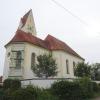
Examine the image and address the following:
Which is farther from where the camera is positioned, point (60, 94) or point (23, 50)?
point (23, 50)

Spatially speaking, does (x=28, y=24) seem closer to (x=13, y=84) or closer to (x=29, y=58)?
(x=29, y=58)

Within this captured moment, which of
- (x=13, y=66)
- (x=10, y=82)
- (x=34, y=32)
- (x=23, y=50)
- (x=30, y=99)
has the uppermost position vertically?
(x=34, y=32)

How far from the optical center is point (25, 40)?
114ft

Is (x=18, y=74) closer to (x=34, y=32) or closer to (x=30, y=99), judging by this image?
(x=30, y=99)

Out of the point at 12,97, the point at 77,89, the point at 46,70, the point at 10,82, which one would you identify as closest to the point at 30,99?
the point at 12,97

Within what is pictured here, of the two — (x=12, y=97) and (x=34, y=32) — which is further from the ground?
(x=34, y=32)

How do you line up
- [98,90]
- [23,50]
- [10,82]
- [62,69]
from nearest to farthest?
[10,82]
[98,90]
[23,50]
[62,69]

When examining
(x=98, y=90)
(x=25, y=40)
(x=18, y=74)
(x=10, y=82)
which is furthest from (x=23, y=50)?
(x=98, y=90)

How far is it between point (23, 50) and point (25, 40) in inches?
70.9

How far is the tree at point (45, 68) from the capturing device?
31547mm

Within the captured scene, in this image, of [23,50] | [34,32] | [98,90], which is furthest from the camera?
[34,32]

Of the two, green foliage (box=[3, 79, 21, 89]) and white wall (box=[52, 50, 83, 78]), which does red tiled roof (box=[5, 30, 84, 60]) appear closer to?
white wall (box=[52, 50, 83, 78])

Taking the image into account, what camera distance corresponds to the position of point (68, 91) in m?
20.4

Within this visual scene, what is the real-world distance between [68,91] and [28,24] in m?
31.4
